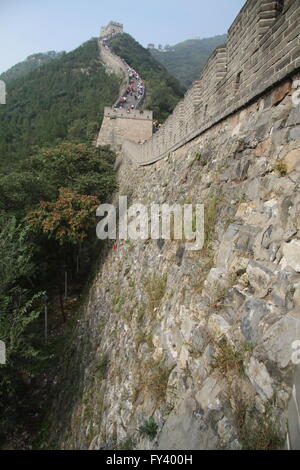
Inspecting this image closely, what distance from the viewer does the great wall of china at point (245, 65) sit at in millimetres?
2693

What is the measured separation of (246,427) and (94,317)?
647 cm

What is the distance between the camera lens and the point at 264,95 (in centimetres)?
316

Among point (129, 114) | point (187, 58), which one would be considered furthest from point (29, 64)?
point (129, 114)

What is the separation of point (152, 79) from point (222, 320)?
5638 cm

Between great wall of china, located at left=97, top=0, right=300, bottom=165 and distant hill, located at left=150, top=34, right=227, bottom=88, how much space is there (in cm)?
9432

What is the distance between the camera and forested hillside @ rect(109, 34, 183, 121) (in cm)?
3850

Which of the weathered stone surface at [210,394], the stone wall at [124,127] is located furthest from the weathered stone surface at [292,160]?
the stone wall at [124,127]

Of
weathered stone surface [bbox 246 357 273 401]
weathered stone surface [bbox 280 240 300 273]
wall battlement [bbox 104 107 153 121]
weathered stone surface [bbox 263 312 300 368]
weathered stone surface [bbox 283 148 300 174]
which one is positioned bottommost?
weathered stone surface [bbox 246 357 273 401]

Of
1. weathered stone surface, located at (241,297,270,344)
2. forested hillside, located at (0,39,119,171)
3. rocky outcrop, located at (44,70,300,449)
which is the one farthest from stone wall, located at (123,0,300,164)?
forested hillside, located at (0,39,119,171)

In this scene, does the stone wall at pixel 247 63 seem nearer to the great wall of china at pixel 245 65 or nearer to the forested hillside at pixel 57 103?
the great wall of china at pixel 245 65

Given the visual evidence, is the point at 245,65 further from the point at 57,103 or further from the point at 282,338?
the point at 57,103

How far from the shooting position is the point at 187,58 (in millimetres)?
131750

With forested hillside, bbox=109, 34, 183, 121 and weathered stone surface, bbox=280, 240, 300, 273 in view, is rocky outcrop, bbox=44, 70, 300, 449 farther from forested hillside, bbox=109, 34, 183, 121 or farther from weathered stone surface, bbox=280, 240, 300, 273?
forested hillside, bbox=109, 34, 183, 121
